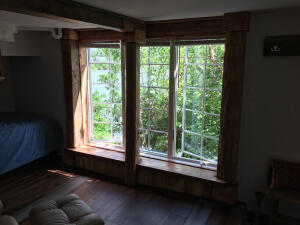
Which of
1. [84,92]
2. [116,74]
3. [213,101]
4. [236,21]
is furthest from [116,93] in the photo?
[236,21]

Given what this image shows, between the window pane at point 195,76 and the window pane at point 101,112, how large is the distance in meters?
Answer: 1.41

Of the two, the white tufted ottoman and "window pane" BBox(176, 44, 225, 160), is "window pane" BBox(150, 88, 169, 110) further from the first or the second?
the white tufted ottoman

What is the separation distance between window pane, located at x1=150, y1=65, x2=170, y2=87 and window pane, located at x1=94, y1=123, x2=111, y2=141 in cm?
110

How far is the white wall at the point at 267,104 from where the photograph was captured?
272 centimetres

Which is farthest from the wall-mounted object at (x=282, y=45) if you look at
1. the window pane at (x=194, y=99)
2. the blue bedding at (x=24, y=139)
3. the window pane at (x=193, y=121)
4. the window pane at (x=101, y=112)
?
the blue bedding at (x=24, y=139)

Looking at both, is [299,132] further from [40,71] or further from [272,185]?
[40,71]

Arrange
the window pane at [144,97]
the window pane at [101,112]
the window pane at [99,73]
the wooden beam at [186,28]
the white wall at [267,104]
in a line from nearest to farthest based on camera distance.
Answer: the white wall at [267,104]
the wooden beam at [186,28]
the window pane at [144,97]
the window pane at [99,73]
the window pane at [101,112]

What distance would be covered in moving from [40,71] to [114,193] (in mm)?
2479

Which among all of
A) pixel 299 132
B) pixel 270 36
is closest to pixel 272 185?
pixel 299 132

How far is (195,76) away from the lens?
338 cm

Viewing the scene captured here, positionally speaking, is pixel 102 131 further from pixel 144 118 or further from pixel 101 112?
pixel 144 118

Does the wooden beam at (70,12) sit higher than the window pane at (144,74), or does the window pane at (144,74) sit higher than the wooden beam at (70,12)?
the wooden beam at (70,12)

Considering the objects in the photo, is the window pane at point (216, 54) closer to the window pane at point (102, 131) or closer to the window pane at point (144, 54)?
the window pane at point (144, 54)

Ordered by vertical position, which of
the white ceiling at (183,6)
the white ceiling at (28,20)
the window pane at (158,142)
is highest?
the white ceiling at (183,6)
